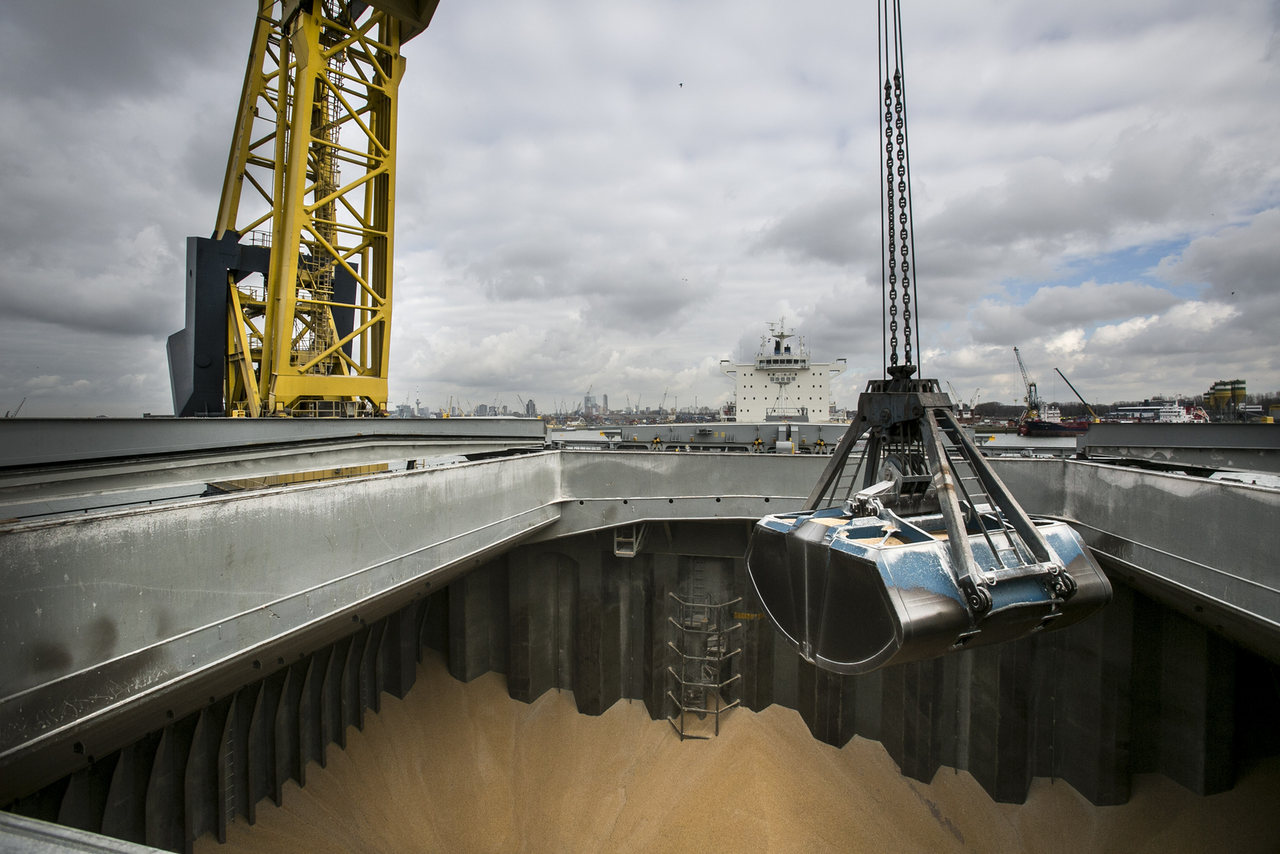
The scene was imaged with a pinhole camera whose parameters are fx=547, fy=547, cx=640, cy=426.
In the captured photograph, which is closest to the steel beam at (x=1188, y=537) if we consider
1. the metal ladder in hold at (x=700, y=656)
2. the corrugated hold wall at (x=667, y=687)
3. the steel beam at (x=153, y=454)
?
the corrugated hold wall at (x=667, y=687)

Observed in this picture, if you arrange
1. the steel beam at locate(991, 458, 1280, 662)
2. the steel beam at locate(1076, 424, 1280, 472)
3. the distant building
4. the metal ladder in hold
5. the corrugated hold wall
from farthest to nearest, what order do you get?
the distant building < the metal ladder in hold < the steel beam at locate(1076, 424, 1280, 472) < the corrugated hold wall < the steel beam at locate(991, 458, 1280, 662)

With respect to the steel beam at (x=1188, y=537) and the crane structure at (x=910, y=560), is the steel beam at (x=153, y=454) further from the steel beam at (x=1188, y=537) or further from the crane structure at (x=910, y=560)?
the steel beam at (x=1188, y=537)

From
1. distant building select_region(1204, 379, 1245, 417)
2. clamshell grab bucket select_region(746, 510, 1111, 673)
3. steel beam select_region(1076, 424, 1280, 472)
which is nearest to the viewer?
clamshell grab bucket select_region(746, 510, 1111, 673)

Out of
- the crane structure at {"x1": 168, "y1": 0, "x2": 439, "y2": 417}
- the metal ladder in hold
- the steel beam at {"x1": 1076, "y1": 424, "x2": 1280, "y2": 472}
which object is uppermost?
the crane structure at {"x1": 168, "y1": 0, "x2": 439, "y2": 417}

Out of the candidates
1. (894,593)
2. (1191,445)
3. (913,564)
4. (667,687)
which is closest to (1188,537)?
(913,564)

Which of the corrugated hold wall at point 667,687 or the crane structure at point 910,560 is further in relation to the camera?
the corrugated hold wall at point 667,687

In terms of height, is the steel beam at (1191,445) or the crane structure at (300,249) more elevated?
the crane structure at (300,249)

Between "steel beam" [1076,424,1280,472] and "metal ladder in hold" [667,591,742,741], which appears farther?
"metal ladder in hold" [667,591,742,741]

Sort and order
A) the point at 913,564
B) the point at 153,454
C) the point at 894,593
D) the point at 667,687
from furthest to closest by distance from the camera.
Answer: the point at 667,687 < the point at 153,454 < the point at 913,564 < the point at 894,593

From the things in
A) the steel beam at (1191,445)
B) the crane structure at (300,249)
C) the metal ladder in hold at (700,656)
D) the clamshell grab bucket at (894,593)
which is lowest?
the metal ladder in hold at (700,656)

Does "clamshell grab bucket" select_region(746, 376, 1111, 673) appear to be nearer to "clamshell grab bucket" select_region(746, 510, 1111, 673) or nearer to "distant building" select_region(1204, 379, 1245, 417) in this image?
"clamshell grab bucket" select_region(746, 510, 1111, 673)

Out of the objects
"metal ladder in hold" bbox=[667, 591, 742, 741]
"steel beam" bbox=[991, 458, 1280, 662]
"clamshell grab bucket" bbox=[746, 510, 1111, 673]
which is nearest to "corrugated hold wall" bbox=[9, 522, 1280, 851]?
"metal ladder in hold" bbox=[667, 591, 742, 741]

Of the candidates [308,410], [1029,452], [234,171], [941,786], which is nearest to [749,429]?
[1029,452]

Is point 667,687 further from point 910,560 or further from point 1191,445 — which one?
point 1191,445
